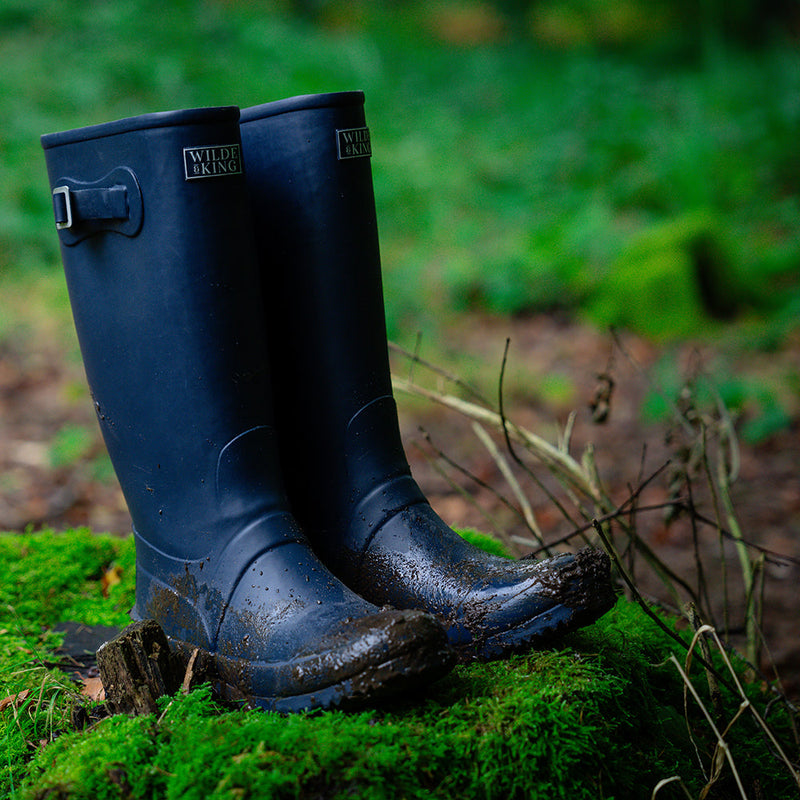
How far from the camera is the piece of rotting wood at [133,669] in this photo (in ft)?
3.84

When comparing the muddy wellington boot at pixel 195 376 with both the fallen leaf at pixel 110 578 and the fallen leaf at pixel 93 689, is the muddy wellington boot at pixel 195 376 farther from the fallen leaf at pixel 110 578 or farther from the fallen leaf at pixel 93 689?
the fallen leaf at pixel 110 578

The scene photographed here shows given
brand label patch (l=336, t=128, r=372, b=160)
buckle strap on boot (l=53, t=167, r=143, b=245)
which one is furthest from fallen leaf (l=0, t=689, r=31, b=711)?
brand label patch (l=336, t=128, r=372, b=160)

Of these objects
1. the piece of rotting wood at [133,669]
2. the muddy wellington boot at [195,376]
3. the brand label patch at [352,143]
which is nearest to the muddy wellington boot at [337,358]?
the brand label patch at [352,143]

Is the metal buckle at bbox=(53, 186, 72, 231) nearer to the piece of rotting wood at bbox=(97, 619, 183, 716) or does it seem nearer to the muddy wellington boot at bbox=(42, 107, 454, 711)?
the muddy wellington boot at bbox=(42, 107, 454, 711)

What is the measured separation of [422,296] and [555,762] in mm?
4157

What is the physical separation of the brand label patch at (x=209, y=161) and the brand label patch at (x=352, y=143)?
0.20 meters

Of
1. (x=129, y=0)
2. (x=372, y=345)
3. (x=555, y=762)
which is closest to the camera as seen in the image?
(x=555, y=762)

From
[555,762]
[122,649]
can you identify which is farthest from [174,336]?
[555,762]

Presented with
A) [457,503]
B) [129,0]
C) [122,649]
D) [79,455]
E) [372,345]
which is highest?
[129,0]

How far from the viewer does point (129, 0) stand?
26.8 feet

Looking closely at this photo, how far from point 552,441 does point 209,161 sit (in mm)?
2853

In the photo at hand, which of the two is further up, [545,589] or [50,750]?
[545,589]

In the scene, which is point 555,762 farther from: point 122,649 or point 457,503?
point 457,503

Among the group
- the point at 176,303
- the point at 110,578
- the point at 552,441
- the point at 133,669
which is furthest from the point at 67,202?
the point at 552,441
